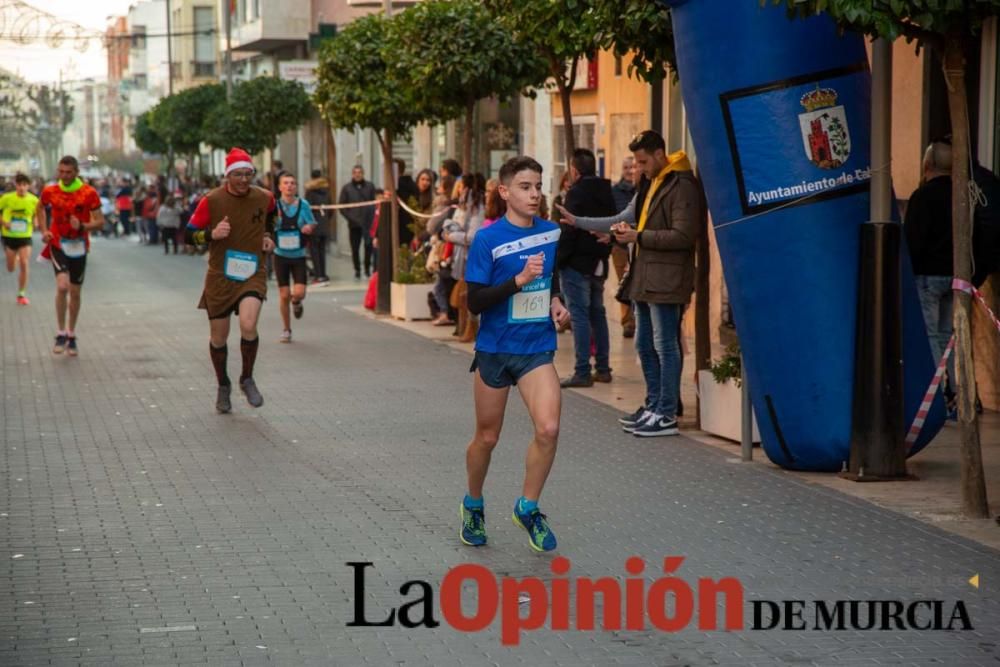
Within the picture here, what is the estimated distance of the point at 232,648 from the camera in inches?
252

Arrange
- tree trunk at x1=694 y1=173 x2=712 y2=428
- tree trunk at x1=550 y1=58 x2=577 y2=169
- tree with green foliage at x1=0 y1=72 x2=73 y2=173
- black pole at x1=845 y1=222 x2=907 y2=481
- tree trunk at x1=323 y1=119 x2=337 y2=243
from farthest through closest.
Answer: tree with green foliage at x1=0 y1=72 x2=73 y2=173 < tree trunk at x1=323 y1=119 x2=337 y2=243 < tree trunk at x1=550 y1=58 x2=577 y2=169 < tree trunk at x1=694 y1=173 x2=712 y2=428 < black pole at x1=845 y1=222 x2=907 y2=481

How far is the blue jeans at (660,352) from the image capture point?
1167 centimetres

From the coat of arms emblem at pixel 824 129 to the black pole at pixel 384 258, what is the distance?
12653 mm

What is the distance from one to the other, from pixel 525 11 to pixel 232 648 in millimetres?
9509

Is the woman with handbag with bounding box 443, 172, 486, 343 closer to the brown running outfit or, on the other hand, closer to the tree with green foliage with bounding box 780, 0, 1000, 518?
the brown running outfit

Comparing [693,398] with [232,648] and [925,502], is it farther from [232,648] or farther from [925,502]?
[232,648]

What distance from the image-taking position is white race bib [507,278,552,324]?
8.10 m

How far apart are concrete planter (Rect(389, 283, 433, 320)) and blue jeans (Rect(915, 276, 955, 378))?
971 centimetres

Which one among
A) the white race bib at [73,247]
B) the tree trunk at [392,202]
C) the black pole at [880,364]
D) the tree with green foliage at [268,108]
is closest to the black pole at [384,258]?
the tree trunk at [392,202]

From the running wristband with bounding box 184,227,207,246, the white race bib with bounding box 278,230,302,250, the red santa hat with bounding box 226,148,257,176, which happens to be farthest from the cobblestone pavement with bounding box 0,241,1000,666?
the white race bib with bounding box 278,230,302,250

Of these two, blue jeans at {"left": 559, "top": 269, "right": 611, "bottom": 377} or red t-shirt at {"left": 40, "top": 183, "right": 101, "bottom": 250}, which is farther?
red t-shirt at {"left": 40, "top": 183, "right": 101, "bottom": 250}

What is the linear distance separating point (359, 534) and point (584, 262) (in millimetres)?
5882

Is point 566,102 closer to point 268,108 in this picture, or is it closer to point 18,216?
point 18,216

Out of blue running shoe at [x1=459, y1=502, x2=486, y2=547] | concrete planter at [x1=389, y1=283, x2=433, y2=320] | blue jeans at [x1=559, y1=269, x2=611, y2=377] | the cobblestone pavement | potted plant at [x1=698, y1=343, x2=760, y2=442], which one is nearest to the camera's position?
the cobblestone pavement
